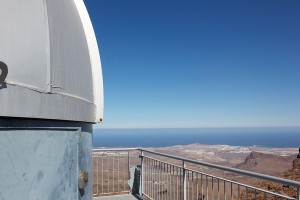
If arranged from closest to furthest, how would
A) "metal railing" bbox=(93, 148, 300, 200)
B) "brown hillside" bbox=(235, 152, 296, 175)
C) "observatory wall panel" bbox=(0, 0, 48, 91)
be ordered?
"observatory wall panel" bbox=(0, 0, 48, 91) → "metal railing" bbox=(93, 148, 300, 200) → "brown hillside" bbox=(235, 152, 296, 175)

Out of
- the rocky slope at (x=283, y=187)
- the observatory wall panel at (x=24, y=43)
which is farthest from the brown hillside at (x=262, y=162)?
the observatory wall panel at (x=24, y=43)

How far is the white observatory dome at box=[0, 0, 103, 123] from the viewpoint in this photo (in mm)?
2309

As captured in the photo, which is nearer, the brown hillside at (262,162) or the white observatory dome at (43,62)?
the white observatory dome at (43,62)

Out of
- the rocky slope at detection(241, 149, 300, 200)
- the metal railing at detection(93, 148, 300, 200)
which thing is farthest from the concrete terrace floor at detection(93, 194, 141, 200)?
the rocky slope at detection(241, 149, 300, 200)

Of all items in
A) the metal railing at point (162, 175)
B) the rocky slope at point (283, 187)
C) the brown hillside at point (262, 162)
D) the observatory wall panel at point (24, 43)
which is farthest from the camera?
the brown hillside at point (262, 162)

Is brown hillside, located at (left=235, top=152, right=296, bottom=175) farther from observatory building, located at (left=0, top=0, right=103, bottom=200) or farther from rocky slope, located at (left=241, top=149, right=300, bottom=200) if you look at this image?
observatory building, located at (left=0, top=0, right=103, bottom=200)

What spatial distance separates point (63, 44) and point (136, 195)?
5575mm

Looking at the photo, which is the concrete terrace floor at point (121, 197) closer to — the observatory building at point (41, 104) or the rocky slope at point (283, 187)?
the rocky slope at point (283, 187)

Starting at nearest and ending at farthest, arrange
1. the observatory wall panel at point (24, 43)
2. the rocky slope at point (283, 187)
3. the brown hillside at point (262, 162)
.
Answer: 1. the observatory wall panel at point (24, 43)
2. the rocky slope at point (283, 187)
3. the brown hillside at point (262, 162)

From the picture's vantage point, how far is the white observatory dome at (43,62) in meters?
2.31

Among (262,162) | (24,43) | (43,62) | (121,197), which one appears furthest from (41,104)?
(262,162)

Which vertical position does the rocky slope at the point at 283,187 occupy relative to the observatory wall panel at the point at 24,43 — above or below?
below

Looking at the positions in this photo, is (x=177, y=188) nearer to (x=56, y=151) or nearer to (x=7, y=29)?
(x=56, y=151)

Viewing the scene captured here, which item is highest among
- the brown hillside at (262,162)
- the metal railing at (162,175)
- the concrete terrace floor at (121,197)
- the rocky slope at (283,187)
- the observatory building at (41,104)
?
the observatory building at (41,104)
